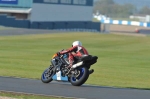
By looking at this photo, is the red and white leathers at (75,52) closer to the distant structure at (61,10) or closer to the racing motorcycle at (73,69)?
the racing motorcycle at (73,69)

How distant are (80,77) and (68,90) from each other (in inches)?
37.1

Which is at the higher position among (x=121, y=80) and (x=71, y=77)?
(x=71, y=77)

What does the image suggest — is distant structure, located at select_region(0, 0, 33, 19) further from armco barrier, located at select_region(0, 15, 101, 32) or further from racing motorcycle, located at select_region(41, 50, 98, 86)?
racing motorcycle, located at select_region(41, 50, 98, 86)

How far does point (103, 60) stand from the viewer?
3173 centimetres

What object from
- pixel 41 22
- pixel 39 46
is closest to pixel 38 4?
pixel 41 22

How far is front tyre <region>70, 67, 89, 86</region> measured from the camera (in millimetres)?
15961

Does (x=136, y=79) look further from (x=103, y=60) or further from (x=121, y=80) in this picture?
(x=103, y=60)

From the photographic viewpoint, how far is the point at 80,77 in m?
16.2

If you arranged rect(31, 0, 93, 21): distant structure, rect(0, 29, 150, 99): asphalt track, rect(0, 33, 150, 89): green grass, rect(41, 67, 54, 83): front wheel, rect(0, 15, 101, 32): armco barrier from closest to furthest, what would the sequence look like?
rect(0, 29, 150, 99): asphalt track → rect(41, 67, 54, 83): front wheel → rect(0, 33, 150, 89): green grass → rect(0, 15, 101, 32): armco barrier → rect(31, 0, 93, 21): distant structure

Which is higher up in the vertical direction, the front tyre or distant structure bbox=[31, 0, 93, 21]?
the front tyre

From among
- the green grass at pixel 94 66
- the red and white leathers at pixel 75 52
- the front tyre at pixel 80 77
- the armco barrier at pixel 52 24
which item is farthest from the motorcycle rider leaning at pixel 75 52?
the armco barrier at pixel 52 24

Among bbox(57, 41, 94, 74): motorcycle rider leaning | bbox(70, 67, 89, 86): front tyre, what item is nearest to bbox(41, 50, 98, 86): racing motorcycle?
bbox(70, 67, 89, 86): front tyre

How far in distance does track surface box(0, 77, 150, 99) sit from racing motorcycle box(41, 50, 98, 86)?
221 mm

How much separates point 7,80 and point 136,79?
21.8 ft
